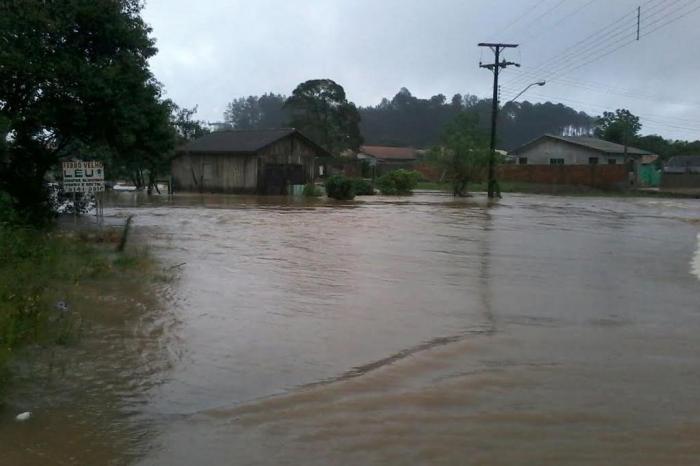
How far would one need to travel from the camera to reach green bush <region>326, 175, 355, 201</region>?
3650 centimetres

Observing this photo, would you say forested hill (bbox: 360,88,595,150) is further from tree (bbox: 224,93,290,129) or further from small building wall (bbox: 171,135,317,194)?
small building wall (bbox: 171,135,317,194)

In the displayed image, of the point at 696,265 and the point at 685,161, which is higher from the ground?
the point at 685,161

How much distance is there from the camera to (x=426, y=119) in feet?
407

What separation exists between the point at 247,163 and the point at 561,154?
3389cm

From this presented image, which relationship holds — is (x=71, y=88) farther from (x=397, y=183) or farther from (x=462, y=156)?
(x=397, y=183)

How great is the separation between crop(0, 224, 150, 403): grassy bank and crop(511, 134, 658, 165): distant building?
5362 centimetres

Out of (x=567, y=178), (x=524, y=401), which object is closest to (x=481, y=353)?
(x=524, y=401)

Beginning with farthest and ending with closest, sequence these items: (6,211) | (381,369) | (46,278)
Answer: (6,211)
(46,278)
(381,369)

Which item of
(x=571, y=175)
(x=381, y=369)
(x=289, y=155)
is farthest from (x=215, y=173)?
(x=381, y=369)

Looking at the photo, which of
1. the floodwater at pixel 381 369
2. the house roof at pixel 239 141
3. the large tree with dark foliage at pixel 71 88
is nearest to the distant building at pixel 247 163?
the house roof at pixel 239 141

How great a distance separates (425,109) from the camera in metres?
126

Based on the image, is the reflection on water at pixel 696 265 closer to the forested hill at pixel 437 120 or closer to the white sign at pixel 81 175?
the white sign at pixel 81 175

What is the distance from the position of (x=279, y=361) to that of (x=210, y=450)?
2.19 metres

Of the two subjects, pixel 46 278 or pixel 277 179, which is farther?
pixel 277 179
